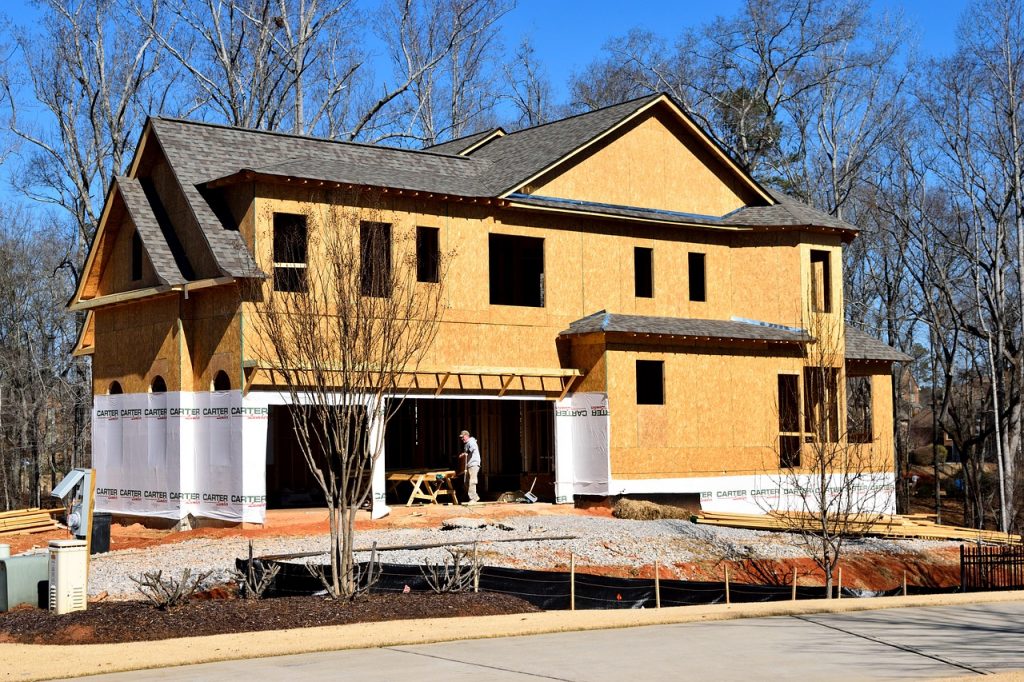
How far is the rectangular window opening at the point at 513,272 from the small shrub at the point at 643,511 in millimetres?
7262

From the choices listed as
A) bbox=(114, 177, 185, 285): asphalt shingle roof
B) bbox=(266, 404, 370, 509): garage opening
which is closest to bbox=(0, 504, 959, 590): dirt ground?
bbox=(266, 404, 370, 509): garage opening

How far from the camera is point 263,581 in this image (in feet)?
55.3

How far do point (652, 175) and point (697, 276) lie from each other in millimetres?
3230

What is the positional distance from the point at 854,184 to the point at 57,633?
4212cm

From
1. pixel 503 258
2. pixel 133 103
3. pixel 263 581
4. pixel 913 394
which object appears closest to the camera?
pixel 263 581

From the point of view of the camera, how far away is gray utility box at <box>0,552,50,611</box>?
16.2m

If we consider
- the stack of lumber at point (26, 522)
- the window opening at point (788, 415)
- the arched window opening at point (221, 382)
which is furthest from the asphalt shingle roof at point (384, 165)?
the stack of lumber at point (26, 522)

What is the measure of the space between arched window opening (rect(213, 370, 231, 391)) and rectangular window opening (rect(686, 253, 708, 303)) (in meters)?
13.1

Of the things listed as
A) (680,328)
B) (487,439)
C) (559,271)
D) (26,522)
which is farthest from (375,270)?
(487,439)

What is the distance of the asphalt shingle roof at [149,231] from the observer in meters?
27.1

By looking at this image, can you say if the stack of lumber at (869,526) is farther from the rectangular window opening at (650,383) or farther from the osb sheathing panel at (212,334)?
the osb sheathing panel at (212,334)

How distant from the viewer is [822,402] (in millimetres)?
24078

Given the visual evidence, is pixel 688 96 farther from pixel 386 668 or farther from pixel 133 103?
pixel 386 668

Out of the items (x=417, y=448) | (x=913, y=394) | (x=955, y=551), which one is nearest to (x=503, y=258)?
(x=417, y=448)
